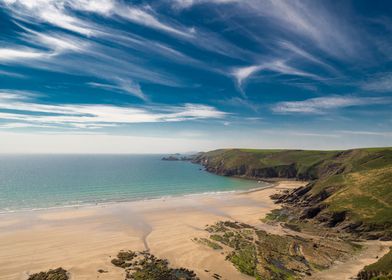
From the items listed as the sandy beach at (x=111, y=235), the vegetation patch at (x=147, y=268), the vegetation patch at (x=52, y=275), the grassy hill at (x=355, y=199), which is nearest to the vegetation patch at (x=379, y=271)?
the sandy beach at (x=111, y=235)

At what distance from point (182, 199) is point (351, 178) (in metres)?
56.4

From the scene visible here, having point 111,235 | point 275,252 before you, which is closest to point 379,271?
point 275,252

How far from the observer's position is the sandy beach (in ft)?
132

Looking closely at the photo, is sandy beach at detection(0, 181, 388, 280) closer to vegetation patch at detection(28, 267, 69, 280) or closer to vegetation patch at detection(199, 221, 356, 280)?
vegetation patch at detection(28, 267, 69, 280)

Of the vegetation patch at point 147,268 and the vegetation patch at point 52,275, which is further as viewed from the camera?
the vegetation patch at point 147,268

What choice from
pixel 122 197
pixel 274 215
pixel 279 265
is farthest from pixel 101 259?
pixel 122 197

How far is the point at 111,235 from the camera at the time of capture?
55.8 meters

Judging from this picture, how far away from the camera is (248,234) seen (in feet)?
188

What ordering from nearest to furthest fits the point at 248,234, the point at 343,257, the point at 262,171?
the point at 343,257 → the point at 248,234 → the point at 262,171

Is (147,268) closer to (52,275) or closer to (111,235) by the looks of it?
(52,275)

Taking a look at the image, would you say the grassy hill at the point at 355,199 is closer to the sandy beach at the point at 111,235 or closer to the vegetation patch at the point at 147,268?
the sandy beach at the point at 111,235

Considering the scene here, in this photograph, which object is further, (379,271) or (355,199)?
(355,199)

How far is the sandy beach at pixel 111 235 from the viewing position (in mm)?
40281

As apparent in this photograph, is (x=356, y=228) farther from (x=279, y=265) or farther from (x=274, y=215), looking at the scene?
(x=279, y=265)
